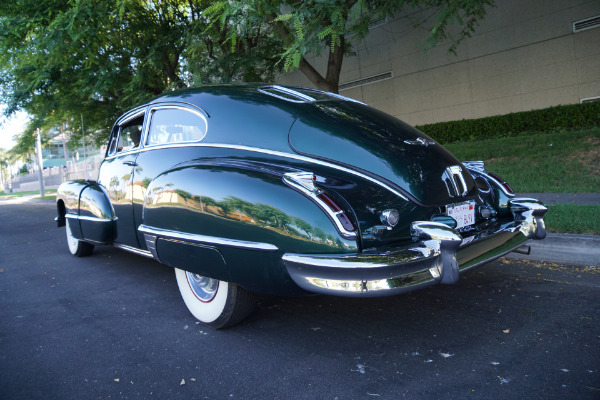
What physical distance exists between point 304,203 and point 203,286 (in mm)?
1301

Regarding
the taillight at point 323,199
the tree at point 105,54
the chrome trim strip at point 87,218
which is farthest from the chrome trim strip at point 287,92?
the tree at point 105,54

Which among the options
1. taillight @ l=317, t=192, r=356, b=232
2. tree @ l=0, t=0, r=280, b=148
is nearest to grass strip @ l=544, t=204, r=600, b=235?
taillight @ l=317, t=192, r=356, b=232

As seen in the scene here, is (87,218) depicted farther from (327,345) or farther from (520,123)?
(520,123)

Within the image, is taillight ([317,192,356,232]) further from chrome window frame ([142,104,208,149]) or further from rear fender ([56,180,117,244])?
rear fender ([56,180,117,244])

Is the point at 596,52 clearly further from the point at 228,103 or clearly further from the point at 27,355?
the point at 27,355

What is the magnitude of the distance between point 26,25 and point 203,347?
912 cm

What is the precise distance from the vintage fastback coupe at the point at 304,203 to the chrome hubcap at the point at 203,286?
11mm

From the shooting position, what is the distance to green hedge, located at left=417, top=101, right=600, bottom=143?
10.2m

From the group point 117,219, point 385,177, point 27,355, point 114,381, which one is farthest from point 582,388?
point 117,219

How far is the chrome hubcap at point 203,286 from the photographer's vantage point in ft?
10.6

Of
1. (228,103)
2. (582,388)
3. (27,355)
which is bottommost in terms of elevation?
(582,388)

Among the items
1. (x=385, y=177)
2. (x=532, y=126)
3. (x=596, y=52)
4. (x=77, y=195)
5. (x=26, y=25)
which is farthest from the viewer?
(x=532, y=126)

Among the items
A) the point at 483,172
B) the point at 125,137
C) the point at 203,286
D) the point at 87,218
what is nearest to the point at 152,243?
the point at 203,286

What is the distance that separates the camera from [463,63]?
1282cm
